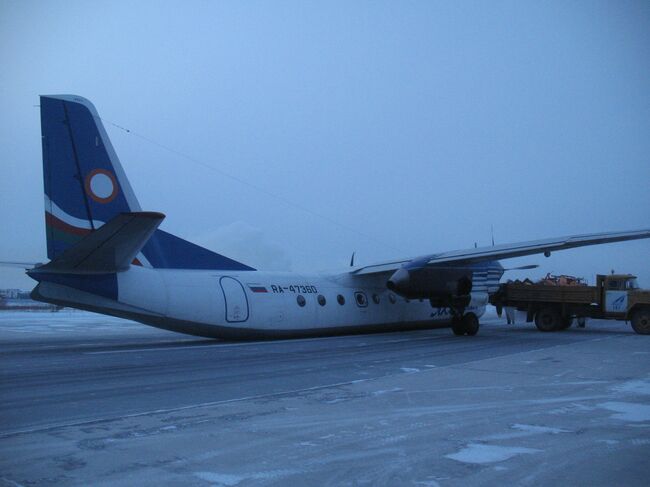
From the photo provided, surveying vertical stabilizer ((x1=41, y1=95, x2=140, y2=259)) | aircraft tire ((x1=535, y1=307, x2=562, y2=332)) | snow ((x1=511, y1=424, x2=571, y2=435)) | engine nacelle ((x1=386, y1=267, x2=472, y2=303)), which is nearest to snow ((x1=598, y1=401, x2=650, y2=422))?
snow ((x1=511, y1=424, x2=571, y2=435))

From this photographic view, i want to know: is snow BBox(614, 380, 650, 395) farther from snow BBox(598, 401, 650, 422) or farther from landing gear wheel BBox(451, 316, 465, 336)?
landing gear wheel BBox(451, 316, 465, 336)

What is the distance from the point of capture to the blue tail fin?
15.3 m

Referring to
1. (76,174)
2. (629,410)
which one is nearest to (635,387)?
(629,410)

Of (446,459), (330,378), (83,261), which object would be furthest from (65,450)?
(83,261)

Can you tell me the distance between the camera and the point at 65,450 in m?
5.88

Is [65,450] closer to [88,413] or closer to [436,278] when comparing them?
[88,413]

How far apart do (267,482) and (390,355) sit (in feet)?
32.9

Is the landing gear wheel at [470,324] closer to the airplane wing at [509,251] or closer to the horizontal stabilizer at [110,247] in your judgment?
the airplane wing at [509,251]

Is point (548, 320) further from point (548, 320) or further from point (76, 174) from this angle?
point (76, 174)

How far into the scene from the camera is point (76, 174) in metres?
15.6

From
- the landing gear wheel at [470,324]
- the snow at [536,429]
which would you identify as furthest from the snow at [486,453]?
the landing gear wheel at [470,324]

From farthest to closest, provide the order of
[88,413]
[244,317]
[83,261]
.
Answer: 1. [244,317]
2. [83,261]
3. [88,413]

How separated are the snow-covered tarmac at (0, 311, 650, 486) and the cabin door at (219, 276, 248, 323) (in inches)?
137

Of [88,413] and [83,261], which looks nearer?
[88,413]
